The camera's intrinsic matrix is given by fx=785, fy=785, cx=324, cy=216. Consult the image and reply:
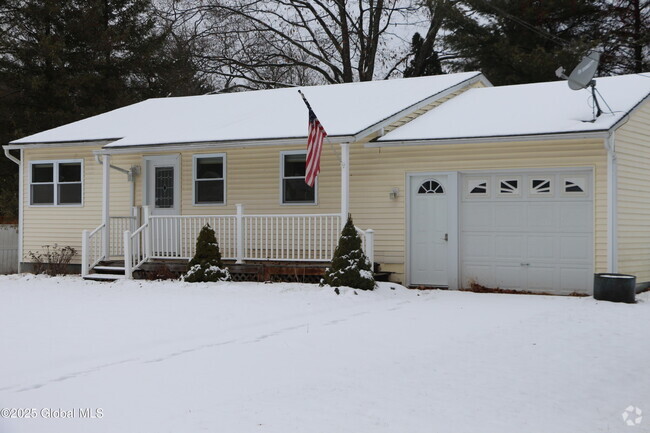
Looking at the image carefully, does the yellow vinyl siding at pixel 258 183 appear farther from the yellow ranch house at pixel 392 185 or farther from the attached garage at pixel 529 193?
the attached garage at pixel 529 193

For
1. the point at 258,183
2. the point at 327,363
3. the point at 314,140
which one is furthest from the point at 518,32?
the point at 327,363

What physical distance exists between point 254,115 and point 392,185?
4.14m

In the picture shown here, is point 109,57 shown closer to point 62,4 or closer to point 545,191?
point 62,4

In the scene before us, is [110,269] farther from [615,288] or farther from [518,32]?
[518,32]

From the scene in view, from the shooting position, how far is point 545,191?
1416 centimetres

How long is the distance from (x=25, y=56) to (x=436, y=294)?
21.8 m

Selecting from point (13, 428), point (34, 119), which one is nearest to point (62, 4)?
point (34, 119)

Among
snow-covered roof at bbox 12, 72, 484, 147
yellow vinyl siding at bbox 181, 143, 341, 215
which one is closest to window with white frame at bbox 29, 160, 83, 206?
snow-covered roof at bbox 12, 72, 484, 147

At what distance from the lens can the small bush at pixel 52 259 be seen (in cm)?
1825

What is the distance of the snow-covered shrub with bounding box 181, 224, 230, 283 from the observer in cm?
1510

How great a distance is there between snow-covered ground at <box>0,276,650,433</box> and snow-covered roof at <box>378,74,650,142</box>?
120 inches

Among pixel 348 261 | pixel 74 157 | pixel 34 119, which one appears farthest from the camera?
pixel 34 119

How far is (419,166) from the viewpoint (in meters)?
15.1

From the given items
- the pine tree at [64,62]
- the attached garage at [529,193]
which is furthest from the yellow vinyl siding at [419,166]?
the pine tree at [64,62]
